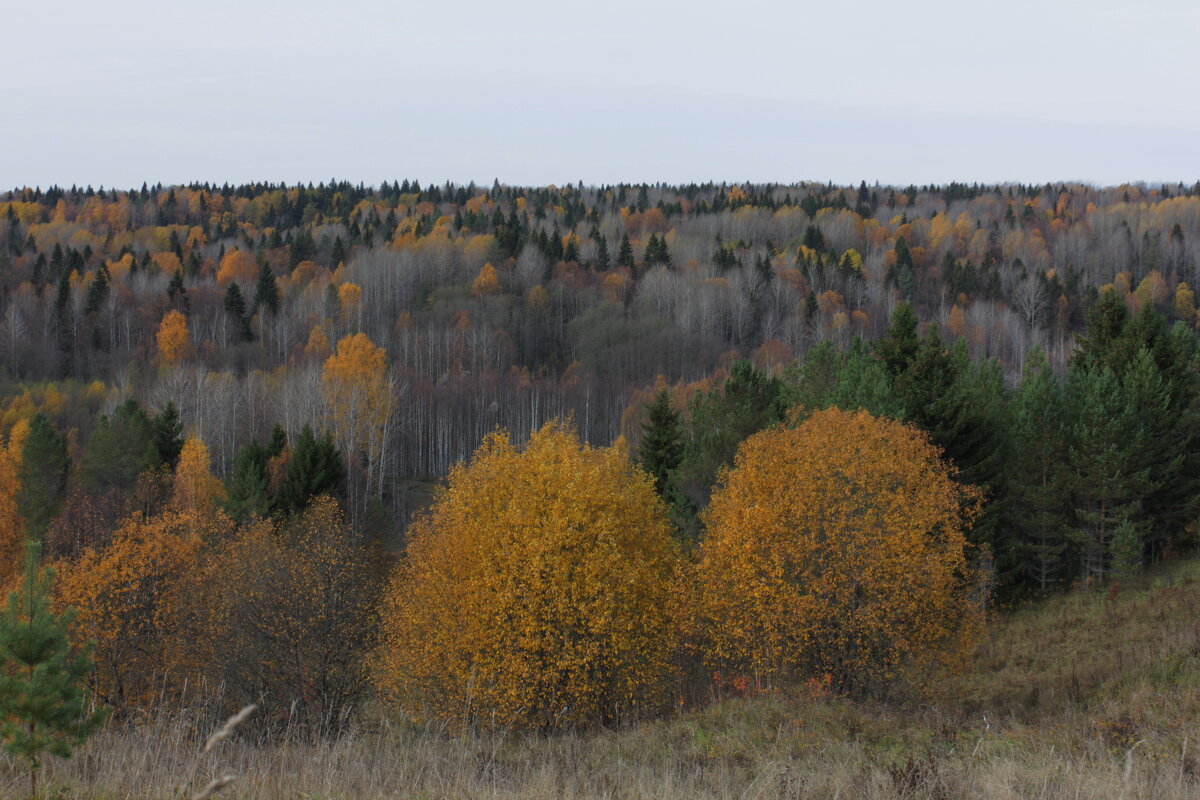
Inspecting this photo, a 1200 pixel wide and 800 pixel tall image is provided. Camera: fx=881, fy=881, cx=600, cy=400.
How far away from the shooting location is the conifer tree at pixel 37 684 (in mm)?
6703

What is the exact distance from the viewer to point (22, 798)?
611cm

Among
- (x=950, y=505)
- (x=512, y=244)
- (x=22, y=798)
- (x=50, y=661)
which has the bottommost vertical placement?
(x=950, y=505)

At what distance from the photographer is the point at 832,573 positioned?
21.9m

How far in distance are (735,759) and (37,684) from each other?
24.1ft

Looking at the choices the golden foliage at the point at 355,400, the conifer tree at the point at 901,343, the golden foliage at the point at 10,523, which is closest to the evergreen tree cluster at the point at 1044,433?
the conifer tree at the point at 901,343

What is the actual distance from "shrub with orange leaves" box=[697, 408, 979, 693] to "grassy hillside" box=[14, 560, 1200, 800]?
352 cm

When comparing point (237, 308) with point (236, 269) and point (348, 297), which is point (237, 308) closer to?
point (348, 297)

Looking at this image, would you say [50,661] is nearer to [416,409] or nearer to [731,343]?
[416,409]

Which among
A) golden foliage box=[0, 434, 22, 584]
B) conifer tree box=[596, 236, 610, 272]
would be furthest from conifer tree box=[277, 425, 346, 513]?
conifer tree box=[596, 236, 610, 272]

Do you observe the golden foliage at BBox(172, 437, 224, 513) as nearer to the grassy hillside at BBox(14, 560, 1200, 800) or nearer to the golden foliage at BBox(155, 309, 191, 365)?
the grassy hillside at BBox(14, 560, 1200, 800)

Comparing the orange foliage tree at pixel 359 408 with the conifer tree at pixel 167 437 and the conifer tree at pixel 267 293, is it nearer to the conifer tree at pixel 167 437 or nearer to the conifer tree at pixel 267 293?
the conifer tree at pixel 167 437

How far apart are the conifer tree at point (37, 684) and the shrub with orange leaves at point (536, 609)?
11438 mm

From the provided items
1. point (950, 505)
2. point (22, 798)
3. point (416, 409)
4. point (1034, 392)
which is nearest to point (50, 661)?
point (22, 798)

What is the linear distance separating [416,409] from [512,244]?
168ft
